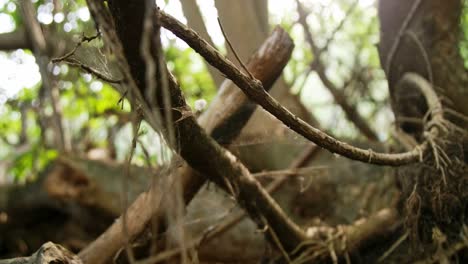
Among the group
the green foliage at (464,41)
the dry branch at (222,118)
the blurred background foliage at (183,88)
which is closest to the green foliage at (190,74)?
the blurred background foliage at (183,88)

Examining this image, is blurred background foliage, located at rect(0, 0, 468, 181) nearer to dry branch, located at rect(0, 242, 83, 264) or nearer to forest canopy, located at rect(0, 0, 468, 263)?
forest canopy, located at rect(0, 0, 468, 263)

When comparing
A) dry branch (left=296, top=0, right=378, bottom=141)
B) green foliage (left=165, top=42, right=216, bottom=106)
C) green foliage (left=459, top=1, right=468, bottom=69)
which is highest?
green foliage (left=165, top=42, right=216, bottom=106)

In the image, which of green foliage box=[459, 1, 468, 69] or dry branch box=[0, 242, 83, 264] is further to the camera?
green foliage box=[459, 1, 468, 69]

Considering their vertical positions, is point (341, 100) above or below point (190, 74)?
below

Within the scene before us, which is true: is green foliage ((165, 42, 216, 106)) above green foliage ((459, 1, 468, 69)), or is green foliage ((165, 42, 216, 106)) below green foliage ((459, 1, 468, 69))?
above

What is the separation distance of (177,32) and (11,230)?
10.4 feet

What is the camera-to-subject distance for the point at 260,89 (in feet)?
4.30

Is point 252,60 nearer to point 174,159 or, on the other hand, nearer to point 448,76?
point 174,159

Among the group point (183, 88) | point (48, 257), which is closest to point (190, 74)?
point (183, 88)

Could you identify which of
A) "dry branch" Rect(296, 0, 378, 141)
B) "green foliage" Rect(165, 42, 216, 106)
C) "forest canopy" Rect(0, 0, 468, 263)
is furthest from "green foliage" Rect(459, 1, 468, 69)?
"green foliage" Rect(165, 42, 216, 106)

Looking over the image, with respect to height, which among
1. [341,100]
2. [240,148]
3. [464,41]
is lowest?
[341,100]

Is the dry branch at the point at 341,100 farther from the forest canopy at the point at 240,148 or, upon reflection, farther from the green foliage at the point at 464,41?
the green foliage at the point at 464,41

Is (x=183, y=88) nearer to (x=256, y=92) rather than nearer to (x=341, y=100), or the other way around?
(x=341, y=100)

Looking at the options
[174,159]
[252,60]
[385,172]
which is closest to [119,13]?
[174,159]
